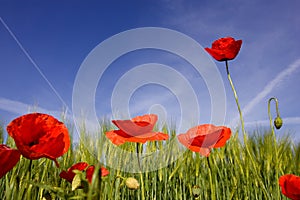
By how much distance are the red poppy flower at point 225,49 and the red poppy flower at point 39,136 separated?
2.34ft

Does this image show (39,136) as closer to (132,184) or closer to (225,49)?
(132,184)

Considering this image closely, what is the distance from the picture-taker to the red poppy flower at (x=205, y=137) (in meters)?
0.91

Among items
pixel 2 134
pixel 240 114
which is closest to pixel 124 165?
pixel 240 114

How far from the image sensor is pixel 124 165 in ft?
4.70

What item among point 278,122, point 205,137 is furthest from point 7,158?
point 278,122

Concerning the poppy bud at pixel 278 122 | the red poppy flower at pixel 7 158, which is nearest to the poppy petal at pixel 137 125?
the red poppy flower at pixel 7 158

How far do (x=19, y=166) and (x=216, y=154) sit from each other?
1019 millimetres

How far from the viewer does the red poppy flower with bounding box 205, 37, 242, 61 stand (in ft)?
3.55

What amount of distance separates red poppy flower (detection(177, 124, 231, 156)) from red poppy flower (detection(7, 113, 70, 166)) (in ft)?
1.52

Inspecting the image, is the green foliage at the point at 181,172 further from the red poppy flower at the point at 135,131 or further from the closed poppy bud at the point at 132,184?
the closed poppy bud at the point at 132,184

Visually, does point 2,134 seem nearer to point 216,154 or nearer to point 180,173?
point 180,173

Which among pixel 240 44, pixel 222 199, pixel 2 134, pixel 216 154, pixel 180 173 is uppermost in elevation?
pixel 240 44

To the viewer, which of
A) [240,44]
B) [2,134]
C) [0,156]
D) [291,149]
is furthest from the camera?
[291,149]

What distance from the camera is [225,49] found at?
108 cm
